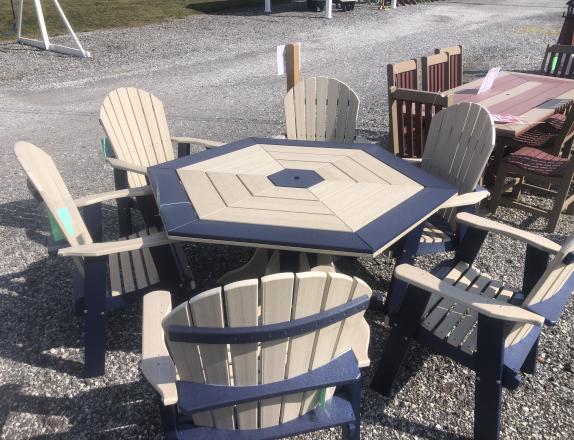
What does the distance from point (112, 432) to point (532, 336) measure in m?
1.92

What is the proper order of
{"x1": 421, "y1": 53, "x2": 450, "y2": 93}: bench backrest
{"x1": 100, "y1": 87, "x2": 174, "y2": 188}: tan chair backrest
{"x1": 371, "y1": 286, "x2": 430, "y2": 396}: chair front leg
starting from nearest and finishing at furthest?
1. {"x1": 371, "y1": 286, "x2": 430, "y2": 396}: chair front leg
2. {"x1": 100, "y1": 87, "x2": 174, "y2": 188}: tan chair backrest
3. {"x1": 421, "y1": 53, "x2": 450, "y2": 93}: bench backrest

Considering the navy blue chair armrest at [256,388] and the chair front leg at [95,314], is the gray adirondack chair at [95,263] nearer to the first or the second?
the chair front leg at [95,314]

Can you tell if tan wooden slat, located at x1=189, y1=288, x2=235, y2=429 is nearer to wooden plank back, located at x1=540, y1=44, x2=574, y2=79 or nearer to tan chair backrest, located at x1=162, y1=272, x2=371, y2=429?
tan chair backrest, located at x1=162, y1=272, x2=371, y2=429

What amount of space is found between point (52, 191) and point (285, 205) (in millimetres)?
1132

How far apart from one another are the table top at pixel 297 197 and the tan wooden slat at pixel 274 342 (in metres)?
0.65

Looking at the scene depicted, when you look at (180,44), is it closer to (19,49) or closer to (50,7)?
(19,49)

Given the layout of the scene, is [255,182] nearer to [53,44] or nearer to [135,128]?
[135,128]

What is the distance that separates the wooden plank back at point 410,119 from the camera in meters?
3.73

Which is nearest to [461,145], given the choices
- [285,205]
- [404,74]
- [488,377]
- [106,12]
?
[285,205]

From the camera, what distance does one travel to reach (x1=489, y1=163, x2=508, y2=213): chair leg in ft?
12.6

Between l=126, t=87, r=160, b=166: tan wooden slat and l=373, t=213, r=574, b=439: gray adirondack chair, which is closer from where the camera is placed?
l=373, t=213, r=574, b=439: gray adirondack chair

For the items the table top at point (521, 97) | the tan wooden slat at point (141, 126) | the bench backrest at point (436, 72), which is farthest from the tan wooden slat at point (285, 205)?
the bench backrest at point (436, 72)

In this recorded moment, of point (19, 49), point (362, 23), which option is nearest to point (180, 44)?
point (19, 49)

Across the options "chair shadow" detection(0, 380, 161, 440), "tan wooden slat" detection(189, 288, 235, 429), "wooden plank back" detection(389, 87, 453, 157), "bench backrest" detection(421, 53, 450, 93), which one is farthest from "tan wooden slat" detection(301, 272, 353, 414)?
"bench backrest" detection(421, 53, 450, 93)
